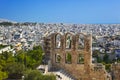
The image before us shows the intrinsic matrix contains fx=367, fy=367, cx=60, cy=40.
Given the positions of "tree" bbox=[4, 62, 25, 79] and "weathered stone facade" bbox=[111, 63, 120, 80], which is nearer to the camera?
"weathered stone facade" bbox=[111, 63, 120, 80]

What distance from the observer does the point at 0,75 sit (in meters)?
26.6

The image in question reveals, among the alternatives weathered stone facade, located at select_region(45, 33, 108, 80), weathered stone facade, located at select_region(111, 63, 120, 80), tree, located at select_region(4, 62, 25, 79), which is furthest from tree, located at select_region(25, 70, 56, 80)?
weathered stone facade, located at select_region(111, 63, 120, 80)

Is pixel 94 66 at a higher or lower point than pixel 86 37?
lower

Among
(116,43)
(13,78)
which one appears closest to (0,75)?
(13,78)

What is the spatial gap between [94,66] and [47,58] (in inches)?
146

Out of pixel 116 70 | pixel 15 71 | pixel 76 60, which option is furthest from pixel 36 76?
pixel 116 70

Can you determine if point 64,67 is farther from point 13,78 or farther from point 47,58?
point 13,78

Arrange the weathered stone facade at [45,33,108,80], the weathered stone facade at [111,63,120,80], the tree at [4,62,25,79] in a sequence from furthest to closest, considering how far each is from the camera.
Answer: the tree at [4,62,25,79] < the weathered stone facade at [111,63,120,80] < the weathered stone facade at [45,33,108,80]

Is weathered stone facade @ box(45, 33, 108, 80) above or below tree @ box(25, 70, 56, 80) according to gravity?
above

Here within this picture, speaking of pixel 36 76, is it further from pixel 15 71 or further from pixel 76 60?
pixel 15 71

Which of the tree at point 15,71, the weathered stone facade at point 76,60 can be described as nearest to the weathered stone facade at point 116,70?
the weathered stone facade at point 76,60

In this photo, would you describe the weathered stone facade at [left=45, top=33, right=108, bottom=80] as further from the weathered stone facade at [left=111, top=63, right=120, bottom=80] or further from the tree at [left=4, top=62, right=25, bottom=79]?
the tree at [left=4, top=62, right=25, bottom=79]

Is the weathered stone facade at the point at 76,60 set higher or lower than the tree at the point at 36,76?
higher

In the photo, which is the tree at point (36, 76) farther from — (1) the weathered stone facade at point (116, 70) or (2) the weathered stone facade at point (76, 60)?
(1) the weathered stone facade at point (116, 70)
